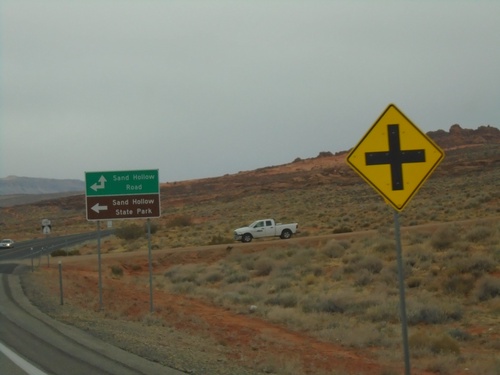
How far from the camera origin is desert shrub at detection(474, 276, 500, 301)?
64.5ft

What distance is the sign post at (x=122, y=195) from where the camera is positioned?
62.7 feet

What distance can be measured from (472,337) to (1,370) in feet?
35.6

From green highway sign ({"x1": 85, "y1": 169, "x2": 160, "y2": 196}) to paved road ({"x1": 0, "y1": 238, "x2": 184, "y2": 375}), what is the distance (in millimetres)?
4485

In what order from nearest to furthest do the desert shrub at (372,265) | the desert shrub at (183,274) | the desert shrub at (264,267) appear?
the desert shrub at (372,265), the desert shrub at (264,267), the desert shrub at (183,274)

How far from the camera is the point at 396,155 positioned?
28.0ft

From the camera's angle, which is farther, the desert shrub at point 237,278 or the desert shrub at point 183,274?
the desert shrub at point 183,274

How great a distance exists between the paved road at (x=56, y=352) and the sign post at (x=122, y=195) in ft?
13.4

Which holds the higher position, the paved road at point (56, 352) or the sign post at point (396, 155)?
the sign post at point (396, 155)

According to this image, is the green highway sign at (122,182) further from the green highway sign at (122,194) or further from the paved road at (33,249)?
the paved road at (33,249)

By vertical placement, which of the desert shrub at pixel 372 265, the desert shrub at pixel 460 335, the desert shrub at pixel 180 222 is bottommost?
the desert shrub at pixel 460 335

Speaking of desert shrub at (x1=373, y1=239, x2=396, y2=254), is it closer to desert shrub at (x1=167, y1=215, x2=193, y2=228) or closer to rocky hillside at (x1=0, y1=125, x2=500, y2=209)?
desert shrub at (x1=167, y1=215, x2=193, y2=228)

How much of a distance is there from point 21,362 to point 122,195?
907 cm

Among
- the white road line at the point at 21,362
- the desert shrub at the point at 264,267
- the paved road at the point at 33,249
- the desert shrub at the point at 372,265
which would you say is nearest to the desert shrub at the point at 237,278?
the desert shrub at the point at 264,267

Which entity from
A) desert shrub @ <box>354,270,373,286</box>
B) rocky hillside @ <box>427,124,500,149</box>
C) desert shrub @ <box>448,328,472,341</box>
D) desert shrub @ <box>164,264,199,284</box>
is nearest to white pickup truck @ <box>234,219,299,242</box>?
desert shrub @ <box>164,264,199,284</box>
